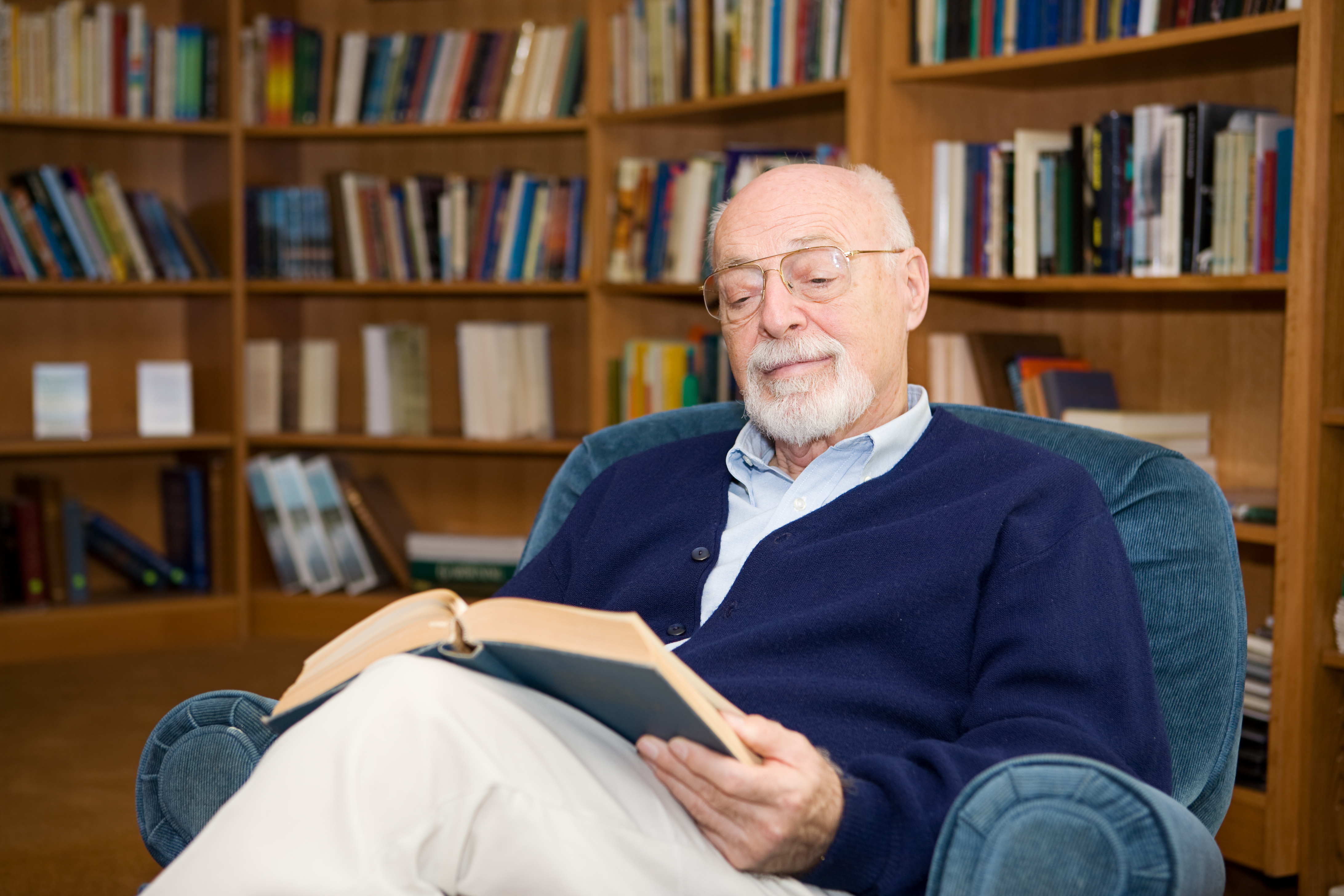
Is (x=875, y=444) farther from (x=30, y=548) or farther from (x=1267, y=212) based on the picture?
(x=30, y=548)

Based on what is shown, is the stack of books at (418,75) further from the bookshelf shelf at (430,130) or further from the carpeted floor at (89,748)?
the carpeted floor at (89,748)

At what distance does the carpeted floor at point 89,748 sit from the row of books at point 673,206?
4.33ft

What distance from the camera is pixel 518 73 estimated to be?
3.38m

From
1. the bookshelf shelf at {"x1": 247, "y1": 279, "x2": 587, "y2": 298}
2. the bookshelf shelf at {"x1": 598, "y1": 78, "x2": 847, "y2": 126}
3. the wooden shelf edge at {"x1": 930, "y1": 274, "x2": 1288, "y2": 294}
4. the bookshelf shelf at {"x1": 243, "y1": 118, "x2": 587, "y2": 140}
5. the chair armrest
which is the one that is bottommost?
the chair armrest

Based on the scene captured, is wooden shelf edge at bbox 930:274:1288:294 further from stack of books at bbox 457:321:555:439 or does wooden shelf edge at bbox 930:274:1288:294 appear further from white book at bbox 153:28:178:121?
white book at bbox 153:28:178:121

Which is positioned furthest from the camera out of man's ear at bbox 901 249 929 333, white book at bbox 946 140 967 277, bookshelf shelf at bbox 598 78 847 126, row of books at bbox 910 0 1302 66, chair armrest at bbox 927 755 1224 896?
bookshelf shelf at bbox 598 78 847 126

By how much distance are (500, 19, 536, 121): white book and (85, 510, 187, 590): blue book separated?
153cm

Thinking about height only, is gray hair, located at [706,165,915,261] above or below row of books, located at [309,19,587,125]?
below

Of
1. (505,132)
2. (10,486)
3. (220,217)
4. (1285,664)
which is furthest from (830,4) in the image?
(10,486)

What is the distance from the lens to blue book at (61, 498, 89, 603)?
3479 millimetres

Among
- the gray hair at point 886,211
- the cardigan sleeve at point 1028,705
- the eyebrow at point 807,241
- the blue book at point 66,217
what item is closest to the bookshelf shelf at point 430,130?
the blue book at point 66,217

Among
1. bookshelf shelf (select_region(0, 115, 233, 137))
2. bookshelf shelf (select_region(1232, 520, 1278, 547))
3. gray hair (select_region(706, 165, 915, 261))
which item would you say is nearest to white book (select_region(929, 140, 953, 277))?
bookshelf shelf (select_region(1232, 520, 1278, 547))

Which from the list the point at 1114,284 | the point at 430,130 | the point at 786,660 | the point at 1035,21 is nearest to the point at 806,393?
the point at 786,660

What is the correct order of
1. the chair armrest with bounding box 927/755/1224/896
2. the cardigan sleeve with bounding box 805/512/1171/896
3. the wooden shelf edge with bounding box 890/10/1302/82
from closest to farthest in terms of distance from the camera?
the chair armrest with bounding box 927/755/1224/896 → the cardigan sleeve with bounding box 805/512/1171/896 → the wooden shelf edge with bounding box 890/10/1302/82
